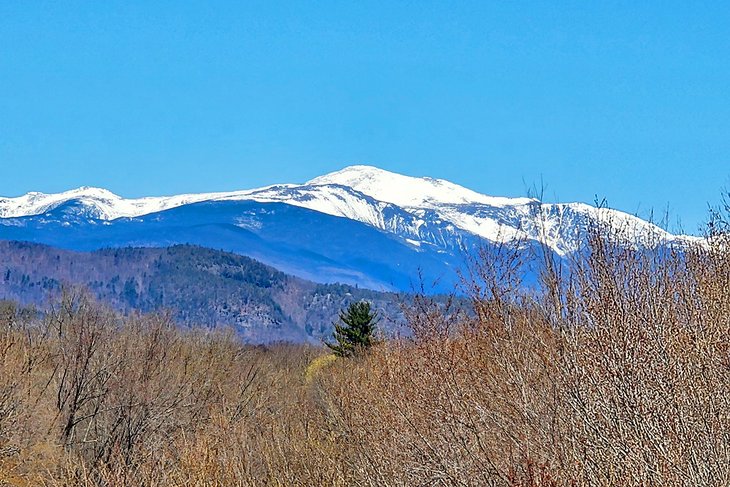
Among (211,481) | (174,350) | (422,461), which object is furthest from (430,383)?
(174,350)

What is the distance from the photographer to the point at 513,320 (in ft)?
58.1

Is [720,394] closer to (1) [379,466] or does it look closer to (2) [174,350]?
(1) [379,466]

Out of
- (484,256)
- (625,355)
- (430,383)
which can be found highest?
(484,256)

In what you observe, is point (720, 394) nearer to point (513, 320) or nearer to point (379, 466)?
point (513, 320)

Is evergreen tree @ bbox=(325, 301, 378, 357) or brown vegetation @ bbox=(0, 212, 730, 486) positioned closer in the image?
brown vegetation @ bbox=(0, 212, 730, 486)

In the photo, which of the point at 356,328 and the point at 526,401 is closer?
the point at 526,401

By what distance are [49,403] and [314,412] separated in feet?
42.4

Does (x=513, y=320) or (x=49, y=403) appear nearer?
(x=513, y=320)

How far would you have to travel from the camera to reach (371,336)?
51656 millimetres

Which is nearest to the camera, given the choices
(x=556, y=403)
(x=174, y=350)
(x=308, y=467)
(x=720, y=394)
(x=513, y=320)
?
(x=720, y=394)

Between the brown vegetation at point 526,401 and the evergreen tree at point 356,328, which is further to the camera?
the evergreen tree at point 356,328

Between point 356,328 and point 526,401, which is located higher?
point 526,401

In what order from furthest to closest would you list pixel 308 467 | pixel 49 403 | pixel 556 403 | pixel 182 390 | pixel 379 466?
pixel 182 390, pixel 49 403, pixel 308 467, pixel 379 466, pixel 556 403

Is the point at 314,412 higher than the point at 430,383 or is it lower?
lower
